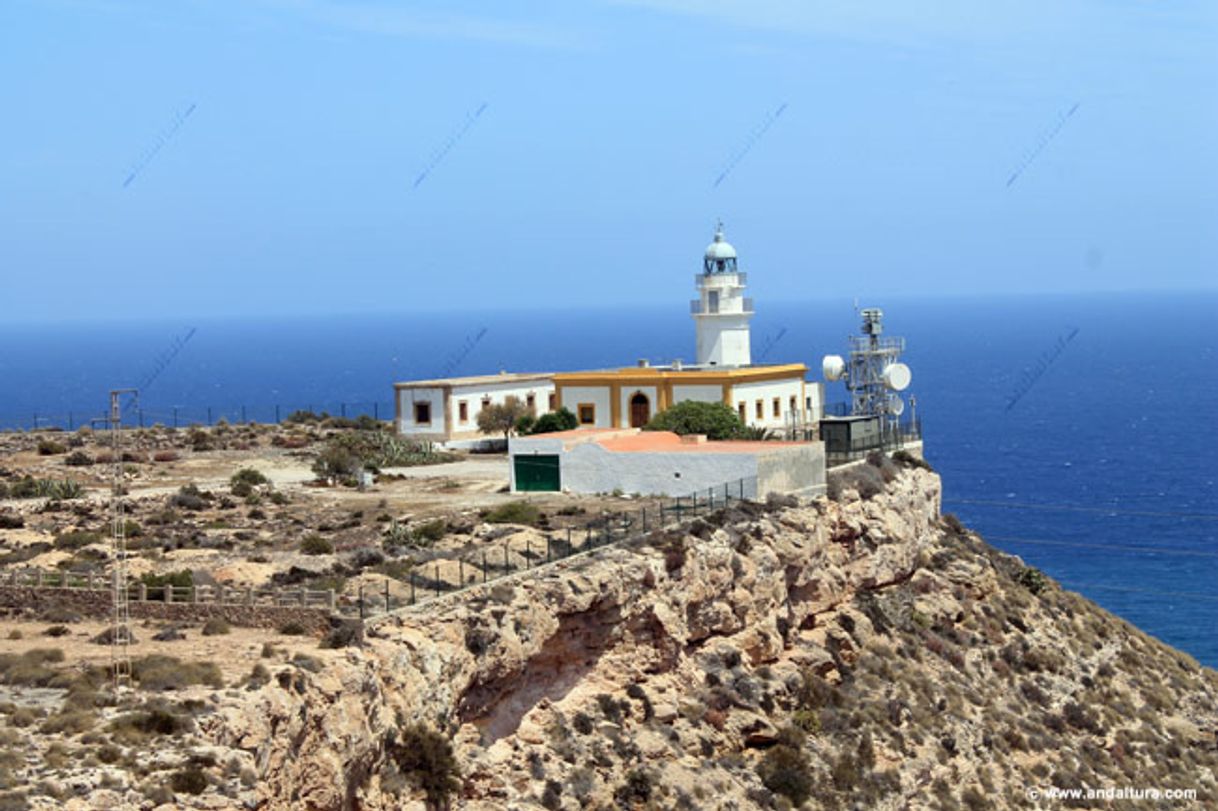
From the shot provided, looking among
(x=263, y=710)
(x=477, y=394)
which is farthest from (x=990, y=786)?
(x=477, y=394)

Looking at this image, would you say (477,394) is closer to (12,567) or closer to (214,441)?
(214,441)

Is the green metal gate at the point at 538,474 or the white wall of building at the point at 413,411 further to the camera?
the white wall of building at the point at 413,411

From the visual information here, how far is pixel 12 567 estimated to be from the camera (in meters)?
34.5

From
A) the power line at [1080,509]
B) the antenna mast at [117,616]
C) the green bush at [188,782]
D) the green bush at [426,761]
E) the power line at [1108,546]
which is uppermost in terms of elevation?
the antenna mast at [117,616]

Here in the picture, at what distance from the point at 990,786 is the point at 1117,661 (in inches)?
415

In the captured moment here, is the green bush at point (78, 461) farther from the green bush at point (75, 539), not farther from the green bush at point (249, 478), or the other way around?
the green bush at point (75, 539)

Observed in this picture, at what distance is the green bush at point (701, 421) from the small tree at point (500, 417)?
798 centimetres

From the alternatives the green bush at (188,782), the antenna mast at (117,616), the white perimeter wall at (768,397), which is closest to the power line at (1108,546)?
the white perimeter wall at (768,397)

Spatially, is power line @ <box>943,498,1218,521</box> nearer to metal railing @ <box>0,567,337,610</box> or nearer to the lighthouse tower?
the lighthouse tower

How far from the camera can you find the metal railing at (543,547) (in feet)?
102

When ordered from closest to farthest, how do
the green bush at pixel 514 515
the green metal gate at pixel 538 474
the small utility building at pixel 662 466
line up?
the green bush at pixel 514 515
the small utility building at pixel 662 466
the green metal gate at pixel 538 474

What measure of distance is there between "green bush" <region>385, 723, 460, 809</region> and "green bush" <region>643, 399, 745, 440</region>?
24940 millimetres

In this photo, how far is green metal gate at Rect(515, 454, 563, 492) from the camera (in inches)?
1818

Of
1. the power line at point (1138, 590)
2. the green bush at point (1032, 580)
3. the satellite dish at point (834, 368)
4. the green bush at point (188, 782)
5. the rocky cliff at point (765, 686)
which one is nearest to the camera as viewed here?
the green bush at point (188, 782)
